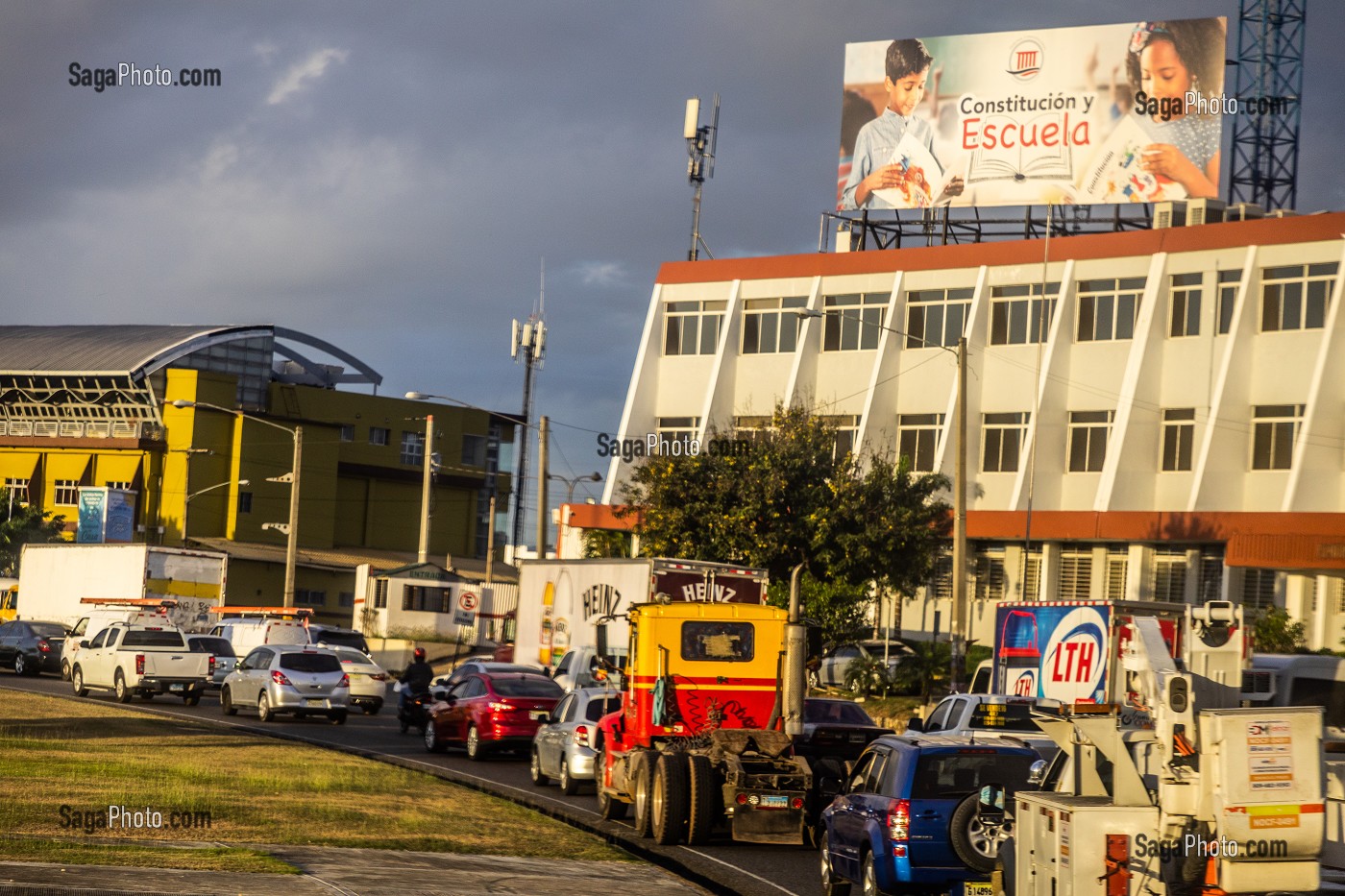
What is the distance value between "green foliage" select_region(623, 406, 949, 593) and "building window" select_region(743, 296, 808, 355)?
38.9 ft

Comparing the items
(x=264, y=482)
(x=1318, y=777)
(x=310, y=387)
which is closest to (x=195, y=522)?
(x=264, y=482)

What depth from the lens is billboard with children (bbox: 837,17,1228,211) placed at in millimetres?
47125

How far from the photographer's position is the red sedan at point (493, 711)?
26.8m

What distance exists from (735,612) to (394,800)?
175 inches

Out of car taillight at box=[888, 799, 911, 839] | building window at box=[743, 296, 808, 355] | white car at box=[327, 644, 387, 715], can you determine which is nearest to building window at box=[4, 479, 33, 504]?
building window at box=[743, 296, 808, 355]

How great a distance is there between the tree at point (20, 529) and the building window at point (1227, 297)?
5596cm

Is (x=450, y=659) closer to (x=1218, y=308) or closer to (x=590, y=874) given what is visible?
(x=1218, y=308)

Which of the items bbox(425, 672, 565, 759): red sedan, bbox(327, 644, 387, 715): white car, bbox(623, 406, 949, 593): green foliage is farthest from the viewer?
bbox(623, 406, 949, 593): green foliage

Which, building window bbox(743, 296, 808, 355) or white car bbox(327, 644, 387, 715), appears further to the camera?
building window bbox(743, 296, 808, 355)

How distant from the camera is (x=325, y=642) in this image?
40.2 m

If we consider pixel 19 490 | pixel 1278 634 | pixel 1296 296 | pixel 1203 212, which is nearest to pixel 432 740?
pixel 1278 634

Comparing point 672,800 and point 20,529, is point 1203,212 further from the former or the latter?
point 20,529

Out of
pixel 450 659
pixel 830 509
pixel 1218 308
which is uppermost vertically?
pixel 1218 308

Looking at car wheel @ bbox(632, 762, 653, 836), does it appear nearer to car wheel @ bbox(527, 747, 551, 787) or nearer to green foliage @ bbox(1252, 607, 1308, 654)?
car wheel @ bbox(527, 747, 551, 787)
